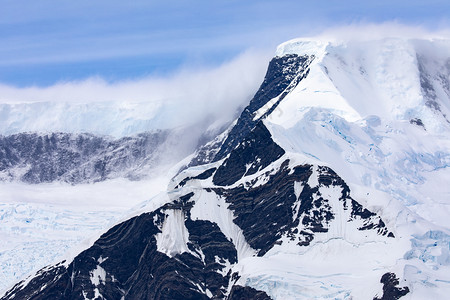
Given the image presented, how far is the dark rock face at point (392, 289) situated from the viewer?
162250 millimetres

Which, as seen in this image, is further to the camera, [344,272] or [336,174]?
[336,174]

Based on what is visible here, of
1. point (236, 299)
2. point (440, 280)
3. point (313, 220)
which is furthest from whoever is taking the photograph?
point (313, 220)

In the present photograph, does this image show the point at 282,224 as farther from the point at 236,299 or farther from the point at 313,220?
the point at 236,299

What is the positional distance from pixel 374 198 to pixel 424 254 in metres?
17.8

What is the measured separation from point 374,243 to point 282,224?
22798mm

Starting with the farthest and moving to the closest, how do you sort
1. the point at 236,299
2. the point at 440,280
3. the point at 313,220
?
the point at 313,220
the point at 236,299
the point at 440,280

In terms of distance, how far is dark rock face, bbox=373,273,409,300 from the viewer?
16225 cm

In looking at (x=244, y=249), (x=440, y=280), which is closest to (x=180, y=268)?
(x=244, y=249)

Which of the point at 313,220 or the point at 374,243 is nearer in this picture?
the point at 374,243

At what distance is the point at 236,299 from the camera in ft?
586

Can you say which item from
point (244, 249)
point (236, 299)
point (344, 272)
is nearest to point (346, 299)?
point (344, 272)

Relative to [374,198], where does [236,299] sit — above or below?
below

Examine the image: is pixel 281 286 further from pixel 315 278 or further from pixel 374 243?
pixel 374 243

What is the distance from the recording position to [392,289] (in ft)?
536
